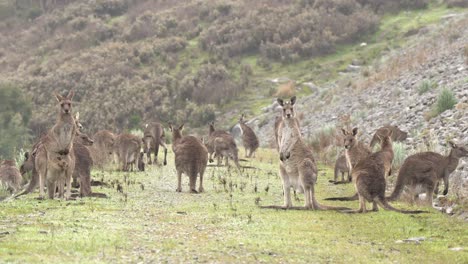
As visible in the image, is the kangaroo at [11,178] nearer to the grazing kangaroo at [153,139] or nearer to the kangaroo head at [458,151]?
the grazing kangaroo at [153,139]

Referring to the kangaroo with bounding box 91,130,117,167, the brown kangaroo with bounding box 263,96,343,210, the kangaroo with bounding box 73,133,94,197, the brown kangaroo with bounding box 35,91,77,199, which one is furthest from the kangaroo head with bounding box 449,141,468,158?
the kangaroo with bounding box 91,130,117,167

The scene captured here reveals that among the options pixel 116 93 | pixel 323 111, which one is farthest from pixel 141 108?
pixel 323 111

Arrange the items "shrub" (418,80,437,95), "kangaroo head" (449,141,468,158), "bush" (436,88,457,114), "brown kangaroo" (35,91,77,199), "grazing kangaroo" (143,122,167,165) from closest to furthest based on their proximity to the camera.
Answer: "brown kangaroo" (35,91,77,199) < "kangaroo head" (449,141,468,158) < "bush" (436,88,457,114) < "grazing kangaroo" (143,122,167,165) < "shrub" (418,80,437,95)

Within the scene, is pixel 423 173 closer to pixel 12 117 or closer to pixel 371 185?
pixel 371 185

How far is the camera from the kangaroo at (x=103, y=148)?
72.6 feet

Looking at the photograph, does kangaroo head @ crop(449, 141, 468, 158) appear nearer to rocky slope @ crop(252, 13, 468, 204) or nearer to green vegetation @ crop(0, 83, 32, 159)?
rocky slope @ crop(252, 13, 468, 204)

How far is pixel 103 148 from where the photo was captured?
22.4 m

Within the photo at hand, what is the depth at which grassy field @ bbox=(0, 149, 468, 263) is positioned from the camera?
30.7 feet

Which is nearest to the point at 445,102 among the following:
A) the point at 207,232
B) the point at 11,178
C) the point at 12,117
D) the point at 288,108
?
the point at 288,108

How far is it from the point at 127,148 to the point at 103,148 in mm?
1310

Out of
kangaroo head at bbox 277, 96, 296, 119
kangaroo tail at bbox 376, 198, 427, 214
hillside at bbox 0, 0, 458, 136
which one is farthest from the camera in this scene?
hillside at bbox 0, 0, 458, 136

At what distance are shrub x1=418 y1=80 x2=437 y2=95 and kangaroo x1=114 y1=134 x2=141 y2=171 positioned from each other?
483 inches

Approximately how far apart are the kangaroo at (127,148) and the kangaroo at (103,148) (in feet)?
1.86

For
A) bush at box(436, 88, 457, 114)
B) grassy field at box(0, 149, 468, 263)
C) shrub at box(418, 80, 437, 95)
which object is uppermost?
shrub at box(418, 80, 437, 95)
